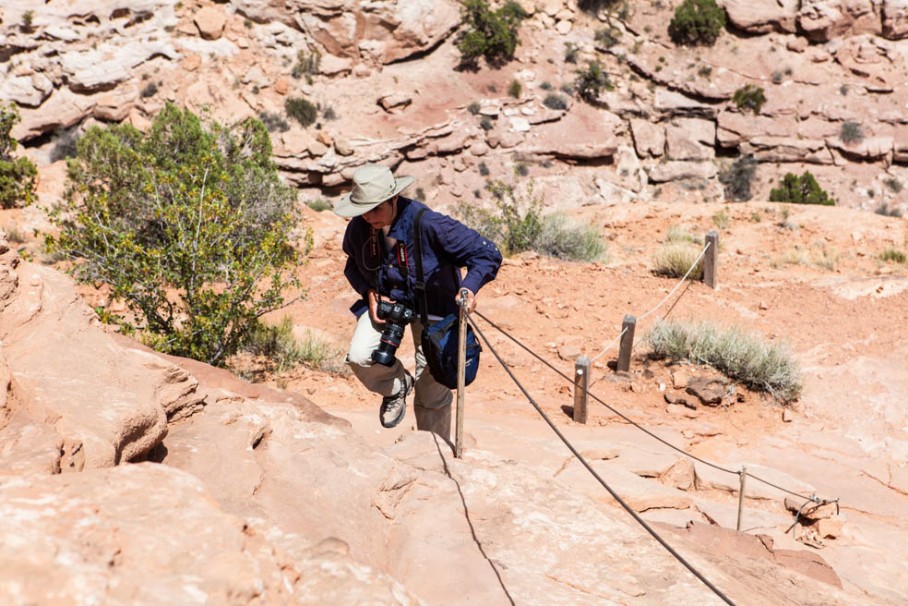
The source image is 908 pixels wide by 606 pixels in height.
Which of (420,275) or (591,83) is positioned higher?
(420,275)

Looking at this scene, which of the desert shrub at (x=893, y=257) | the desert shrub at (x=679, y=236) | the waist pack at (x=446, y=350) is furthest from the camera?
the desert shrub at (x=679, y=236)

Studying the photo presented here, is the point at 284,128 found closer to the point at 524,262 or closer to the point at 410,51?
the point at 410,51

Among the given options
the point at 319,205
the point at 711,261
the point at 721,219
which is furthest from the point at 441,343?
the point at 319,205

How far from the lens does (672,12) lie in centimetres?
2705

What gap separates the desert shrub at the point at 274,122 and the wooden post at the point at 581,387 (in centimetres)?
1613

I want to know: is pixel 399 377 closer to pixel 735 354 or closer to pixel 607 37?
pixel 735 354

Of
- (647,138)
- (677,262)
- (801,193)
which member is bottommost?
(801,193)

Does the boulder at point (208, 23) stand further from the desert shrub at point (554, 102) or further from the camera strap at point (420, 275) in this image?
the camera strap at point (420, 275)

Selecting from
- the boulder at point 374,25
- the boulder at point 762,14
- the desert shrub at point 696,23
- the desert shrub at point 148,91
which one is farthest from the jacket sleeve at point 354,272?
the boulder at point 762,14

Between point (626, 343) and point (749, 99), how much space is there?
20924mm

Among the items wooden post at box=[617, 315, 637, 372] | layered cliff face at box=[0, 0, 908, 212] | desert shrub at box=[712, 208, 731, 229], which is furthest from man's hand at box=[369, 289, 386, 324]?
layered cliff face at box=[0, 0, 908, 212]

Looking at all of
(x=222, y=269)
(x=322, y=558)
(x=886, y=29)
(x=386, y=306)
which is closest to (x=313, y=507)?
(x=322, y=558)

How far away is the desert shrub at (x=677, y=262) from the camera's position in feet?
32.9

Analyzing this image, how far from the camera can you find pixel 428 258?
3.76 m
